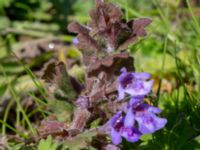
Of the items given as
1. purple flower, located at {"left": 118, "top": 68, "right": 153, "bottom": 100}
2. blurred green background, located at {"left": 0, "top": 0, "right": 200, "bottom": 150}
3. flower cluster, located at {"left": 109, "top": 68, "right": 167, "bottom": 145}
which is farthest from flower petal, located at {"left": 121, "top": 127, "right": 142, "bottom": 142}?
blurred green background, located at {"left": 0, "top": 0, "right": 200, "bottom": 150}

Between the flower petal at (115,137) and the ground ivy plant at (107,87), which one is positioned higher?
the ground ivy plant at (107,87)

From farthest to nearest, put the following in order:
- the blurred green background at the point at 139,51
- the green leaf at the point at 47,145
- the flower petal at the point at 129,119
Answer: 1. the blurred green background at the point at 139,51
2. the green leaf at the point at 47,145
3. the flower petal at the point at 129,119

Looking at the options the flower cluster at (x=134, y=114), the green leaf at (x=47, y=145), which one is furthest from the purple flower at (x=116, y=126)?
the green leaf at (x=47, y=145)

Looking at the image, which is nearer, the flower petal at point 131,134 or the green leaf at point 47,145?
the flower petal at point 131,134

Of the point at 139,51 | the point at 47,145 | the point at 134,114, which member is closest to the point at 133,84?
the point at 134,114

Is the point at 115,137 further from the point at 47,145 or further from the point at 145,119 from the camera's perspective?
the point at 47,145

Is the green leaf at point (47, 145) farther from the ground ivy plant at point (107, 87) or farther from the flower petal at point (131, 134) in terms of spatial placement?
the flower petal at point (131, 134)

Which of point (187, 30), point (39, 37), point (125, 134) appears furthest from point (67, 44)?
point (125, 134)
